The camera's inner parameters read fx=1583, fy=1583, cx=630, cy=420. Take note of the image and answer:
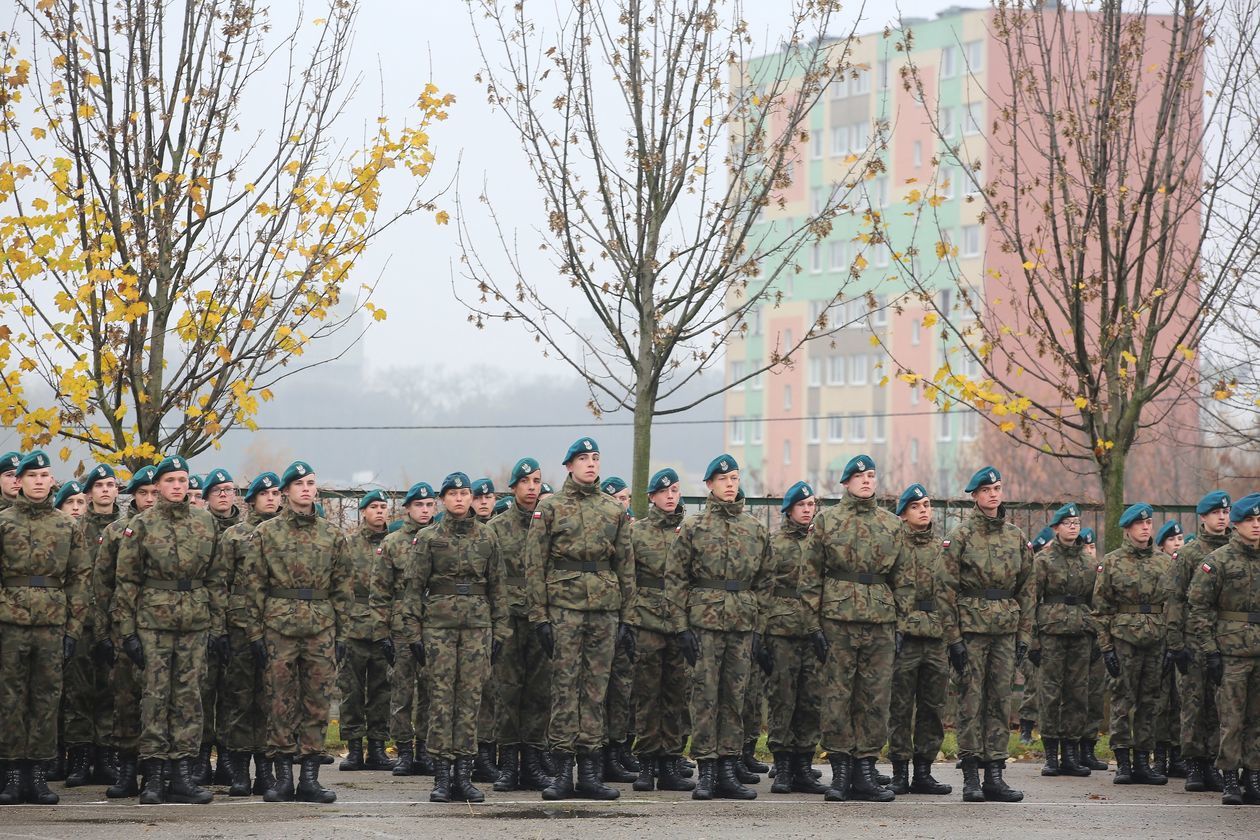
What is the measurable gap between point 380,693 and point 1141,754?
615 cm

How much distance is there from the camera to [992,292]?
60781mm

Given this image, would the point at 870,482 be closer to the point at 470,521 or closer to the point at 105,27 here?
the point at 470,521

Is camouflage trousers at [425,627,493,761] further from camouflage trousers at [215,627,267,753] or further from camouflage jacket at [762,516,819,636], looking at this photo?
camouflage jacket at [762,516,819,636]

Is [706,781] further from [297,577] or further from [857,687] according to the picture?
[297,577]

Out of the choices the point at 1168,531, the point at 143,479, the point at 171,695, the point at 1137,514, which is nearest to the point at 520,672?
the point at 171,695

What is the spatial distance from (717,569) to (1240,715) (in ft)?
12.4

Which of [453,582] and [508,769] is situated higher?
[453,582]

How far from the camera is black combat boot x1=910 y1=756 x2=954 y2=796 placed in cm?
1138

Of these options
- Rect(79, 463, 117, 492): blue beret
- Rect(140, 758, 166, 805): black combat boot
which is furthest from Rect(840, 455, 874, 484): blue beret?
Rect(79, 463, 117, 492): blue beret

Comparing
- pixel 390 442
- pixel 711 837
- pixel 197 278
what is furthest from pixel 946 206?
pixel 711 837

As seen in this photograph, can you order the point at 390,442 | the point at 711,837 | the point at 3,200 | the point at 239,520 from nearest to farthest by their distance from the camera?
the point at 711,837, the point at 239,520, the point at 3,200, the point at 390,442

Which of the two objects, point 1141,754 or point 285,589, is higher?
point 285,589

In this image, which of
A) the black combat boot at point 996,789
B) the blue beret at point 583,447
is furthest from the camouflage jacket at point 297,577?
the black combat boot at point 996,789

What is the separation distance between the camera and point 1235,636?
36.7 feet
